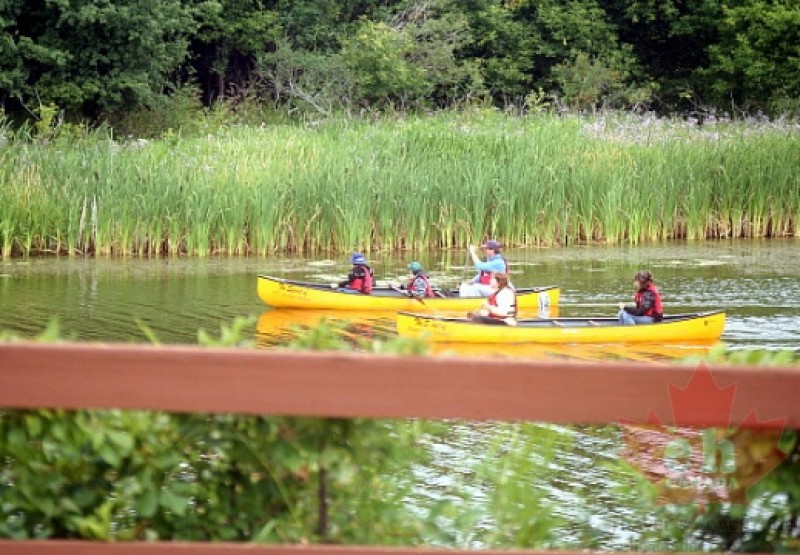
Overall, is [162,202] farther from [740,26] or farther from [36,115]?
[740,26]

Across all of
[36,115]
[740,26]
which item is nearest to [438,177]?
[36,115]

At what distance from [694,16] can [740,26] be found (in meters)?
2.05

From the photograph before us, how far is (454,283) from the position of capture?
2048cm

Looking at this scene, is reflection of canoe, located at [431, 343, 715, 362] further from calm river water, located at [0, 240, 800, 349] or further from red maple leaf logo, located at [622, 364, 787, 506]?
red maple leaf logo, located at [622, 364, 787, 506]

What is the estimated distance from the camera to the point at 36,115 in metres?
35.0

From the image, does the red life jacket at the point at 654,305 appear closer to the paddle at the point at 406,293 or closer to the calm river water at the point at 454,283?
the calm river water at the point at 454,283

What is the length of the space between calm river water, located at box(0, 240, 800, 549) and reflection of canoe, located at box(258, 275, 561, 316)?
1.08 ft

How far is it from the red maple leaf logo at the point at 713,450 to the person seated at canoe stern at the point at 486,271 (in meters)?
13.1

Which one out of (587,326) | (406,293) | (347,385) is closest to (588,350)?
(587,326)

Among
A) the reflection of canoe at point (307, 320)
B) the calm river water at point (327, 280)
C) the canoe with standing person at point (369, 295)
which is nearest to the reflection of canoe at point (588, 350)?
the calm river water at point (327, 280)

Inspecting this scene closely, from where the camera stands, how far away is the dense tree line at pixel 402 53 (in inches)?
1421

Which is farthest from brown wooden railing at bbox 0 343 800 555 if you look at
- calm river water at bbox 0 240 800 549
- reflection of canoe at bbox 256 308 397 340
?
reflection of canoe at bbox 256 308 397 340

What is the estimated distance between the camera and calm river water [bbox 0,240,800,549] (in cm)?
973

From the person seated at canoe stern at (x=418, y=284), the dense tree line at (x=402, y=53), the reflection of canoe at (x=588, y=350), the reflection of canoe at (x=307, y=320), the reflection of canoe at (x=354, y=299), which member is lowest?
the reflection of canoe at (x=588, y=350)
